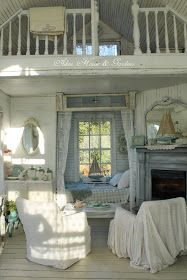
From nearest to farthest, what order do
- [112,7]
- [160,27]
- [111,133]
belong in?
[160,27] < [112,7] < [111,133]

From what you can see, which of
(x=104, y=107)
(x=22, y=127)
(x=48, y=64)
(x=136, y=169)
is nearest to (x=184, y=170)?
(x=136, y=169)

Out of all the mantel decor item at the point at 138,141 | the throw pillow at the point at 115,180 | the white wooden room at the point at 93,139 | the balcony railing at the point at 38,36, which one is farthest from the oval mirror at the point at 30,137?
the mantel decor item at the point at 138,141

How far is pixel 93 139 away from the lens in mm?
7898

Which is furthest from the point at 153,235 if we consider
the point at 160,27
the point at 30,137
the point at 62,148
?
the point at 30,137

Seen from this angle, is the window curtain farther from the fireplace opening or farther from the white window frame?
the fireplace opening

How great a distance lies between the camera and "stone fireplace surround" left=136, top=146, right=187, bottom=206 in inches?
235

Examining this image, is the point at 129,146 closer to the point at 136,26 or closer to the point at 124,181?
the point at 124,181

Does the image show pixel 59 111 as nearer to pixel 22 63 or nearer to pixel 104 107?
pixel 104 107

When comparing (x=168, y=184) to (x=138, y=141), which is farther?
(x=138, y=141)

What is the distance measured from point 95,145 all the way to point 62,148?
132 cm

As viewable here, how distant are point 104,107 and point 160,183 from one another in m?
2.17

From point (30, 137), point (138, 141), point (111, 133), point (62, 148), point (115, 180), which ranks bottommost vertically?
point (115, 180)

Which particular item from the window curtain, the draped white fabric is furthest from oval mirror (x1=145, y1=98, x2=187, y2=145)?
the window curtain

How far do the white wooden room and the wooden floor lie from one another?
1 cm
